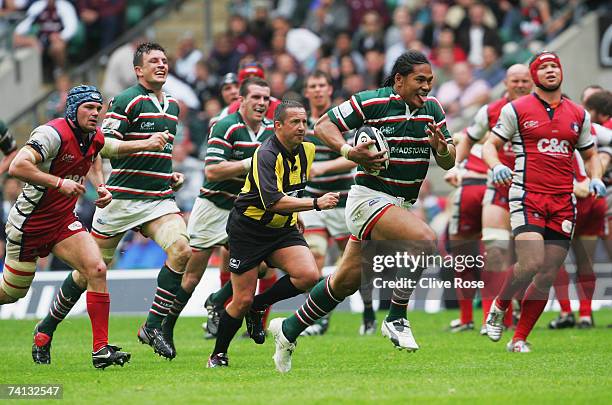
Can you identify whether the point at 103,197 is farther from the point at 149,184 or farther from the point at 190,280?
the point at 190,280

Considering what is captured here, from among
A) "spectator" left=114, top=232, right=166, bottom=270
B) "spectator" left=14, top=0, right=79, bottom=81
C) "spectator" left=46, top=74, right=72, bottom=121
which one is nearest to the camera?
"spectator" left=114, top=232, right=166, bottom=270

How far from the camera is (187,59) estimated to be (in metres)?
22.9

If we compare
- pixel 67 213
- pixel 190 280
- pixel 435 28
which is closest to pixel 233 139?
pixel 190 280

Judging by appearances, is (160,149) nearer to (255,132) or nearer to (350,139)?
(255,132)

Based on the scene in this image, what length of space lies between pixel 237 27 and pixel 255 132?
426 inches

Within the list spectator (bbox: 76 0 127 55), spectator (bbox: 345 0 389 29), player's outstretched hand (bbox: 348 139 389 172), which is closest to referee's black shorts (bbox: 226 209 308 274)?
player's outstretched hand (bbox: 348 139 389 172)

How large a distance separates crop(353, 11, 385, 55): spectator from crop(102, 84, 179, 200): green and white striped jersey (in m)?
10.2

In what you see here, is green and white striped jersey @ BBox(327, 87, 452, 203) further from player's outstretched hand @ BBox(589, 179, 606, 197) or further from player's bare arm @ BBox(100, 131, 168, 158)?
player's outstretched hand @ BBox(589, 179, 606, 197)

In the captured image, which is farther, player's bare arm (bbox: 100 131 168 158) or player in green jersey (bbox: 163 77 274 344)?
player in green jersey (bbox: 163 77 274 344)

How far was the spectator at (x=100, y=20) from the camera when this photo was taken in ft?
79.4

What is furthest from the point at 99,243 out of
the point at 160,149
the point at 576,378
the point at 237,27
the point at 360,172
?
the point at 237,27

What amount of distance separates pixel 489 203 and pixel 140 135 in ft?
13.7

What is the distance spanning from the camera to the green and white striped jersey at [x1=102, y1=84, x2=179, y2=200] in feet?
36.8

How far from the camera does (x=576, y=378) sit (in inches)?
358
